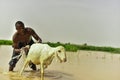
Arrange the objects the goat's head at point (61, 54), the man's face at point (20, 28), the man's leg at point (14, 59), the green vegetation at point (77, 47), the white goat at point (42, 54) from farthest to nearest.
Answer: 1. the green vegetation at point (77, 47)
2. the man's leg at point (14, 59)
3. the man's face at point (20, 28)
4. the white goat at point (42, 54)
5. the goat's head at point (61, 54)

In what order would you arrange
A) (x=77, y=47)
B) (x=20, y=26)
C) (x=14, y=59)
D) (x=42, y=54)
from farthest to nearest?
(x=77, y=47)
(x=14, y=59)
(x=20, y=26)
(x=42, y=54)

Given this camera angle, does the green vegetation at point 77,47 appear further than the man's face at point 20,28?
Yes

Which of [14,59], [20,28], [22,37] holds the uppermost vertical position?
[20,28]

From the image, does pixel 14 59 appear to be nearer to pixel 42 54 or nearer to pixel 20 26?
pixel 20 26

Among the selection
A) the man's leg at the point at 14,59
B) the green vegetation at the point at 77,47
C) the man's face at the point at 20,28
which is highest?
the man's face at the point at 20,28

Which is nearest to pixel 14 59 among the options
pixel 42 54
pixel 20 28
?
pixel 20 28

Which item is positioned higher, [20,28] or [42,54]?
[20,28]

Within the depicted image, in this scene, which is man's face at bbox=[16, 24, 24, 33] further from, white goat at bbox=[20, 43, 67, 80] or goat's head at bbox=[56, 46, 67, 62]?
goat's head at bbox=[56, 46, 67, 62]

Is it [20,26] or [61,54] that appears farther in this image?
[20,26]

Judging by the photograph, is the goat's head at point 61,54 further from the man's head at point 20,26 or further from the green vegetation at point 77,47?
the green vegetation at point 77,47

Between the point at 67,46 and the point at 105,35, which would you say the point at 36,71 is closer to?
the point at 105,35

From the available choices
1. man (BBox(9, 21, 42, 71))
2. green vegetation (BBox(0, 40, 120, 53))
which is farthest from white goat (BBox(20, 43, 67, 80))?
green vegetation (BBox(0, 40, 120, 53))

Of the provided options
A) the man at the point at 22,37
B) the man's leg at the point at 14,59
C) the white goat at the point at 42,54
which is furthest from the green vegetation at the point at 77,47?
the white goat at the point at 42,54

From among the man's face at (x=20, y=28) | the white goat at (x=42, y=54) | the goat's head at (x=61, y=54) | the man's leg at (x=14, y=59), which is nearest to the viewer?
the goat's head at (x=61, y=54)
